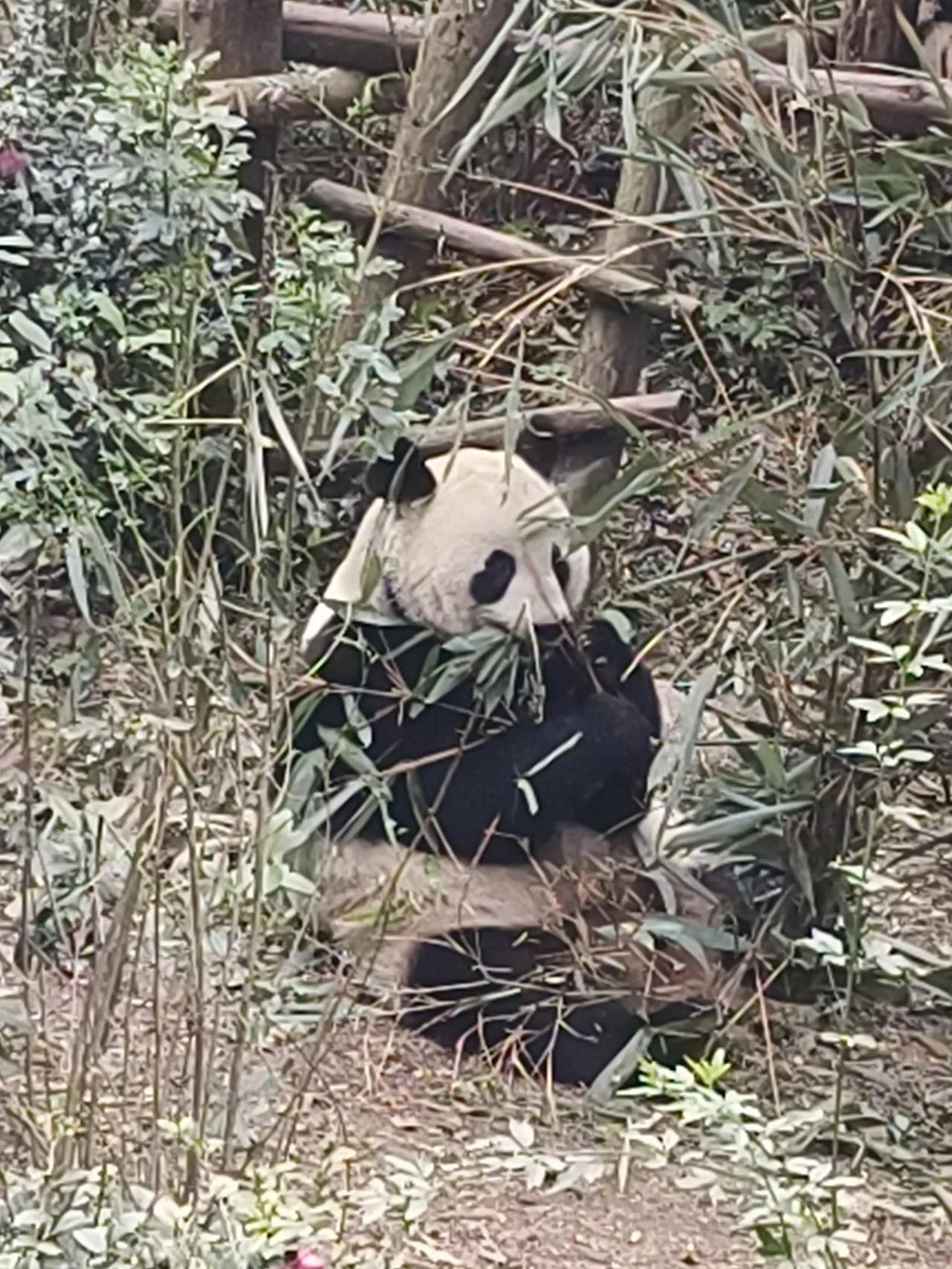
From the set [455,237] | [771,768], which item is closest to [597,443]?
[455,237]

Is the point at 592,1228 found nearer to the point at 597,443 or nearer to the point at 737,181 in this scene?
the point at 597,443

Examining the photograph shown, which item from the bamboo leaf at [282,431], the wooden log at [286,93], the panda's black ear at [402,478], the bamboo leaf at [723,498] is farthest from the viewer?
the wooden log at [286,93]

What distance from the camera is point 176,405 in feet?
5.94

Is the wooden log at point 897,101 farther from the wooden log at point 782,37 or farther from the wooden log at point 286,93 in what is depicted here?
the wooden log at point 286,93

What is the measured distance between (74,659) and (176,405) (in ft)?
2.01

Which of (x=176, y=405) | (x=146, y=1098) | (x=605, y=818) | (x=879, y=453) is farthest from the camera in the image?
(x=605, y=818)

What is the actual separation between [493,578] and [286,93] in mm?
1512

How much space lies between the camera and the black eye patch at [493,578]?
3.06 m

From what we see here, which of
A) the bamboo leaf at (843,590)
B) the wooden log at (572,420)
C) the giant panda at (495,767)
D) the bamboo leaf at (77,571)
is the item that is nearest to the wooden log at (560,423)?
the wooden log at (572,420)

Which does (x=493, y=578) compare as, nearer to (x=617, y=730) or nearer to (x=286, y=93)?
(x=617, y=730)

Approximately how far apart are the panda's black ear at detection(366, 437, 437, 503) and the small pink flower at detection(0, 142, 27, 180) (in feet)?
4.05

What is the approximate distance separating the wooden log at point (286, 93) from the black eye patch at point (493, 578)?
49.1 inches

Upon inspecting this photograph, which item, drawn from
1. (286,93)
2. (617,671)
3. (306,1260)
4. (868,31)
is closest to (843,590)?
(617,671)

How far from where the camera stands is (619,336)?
155 inches
